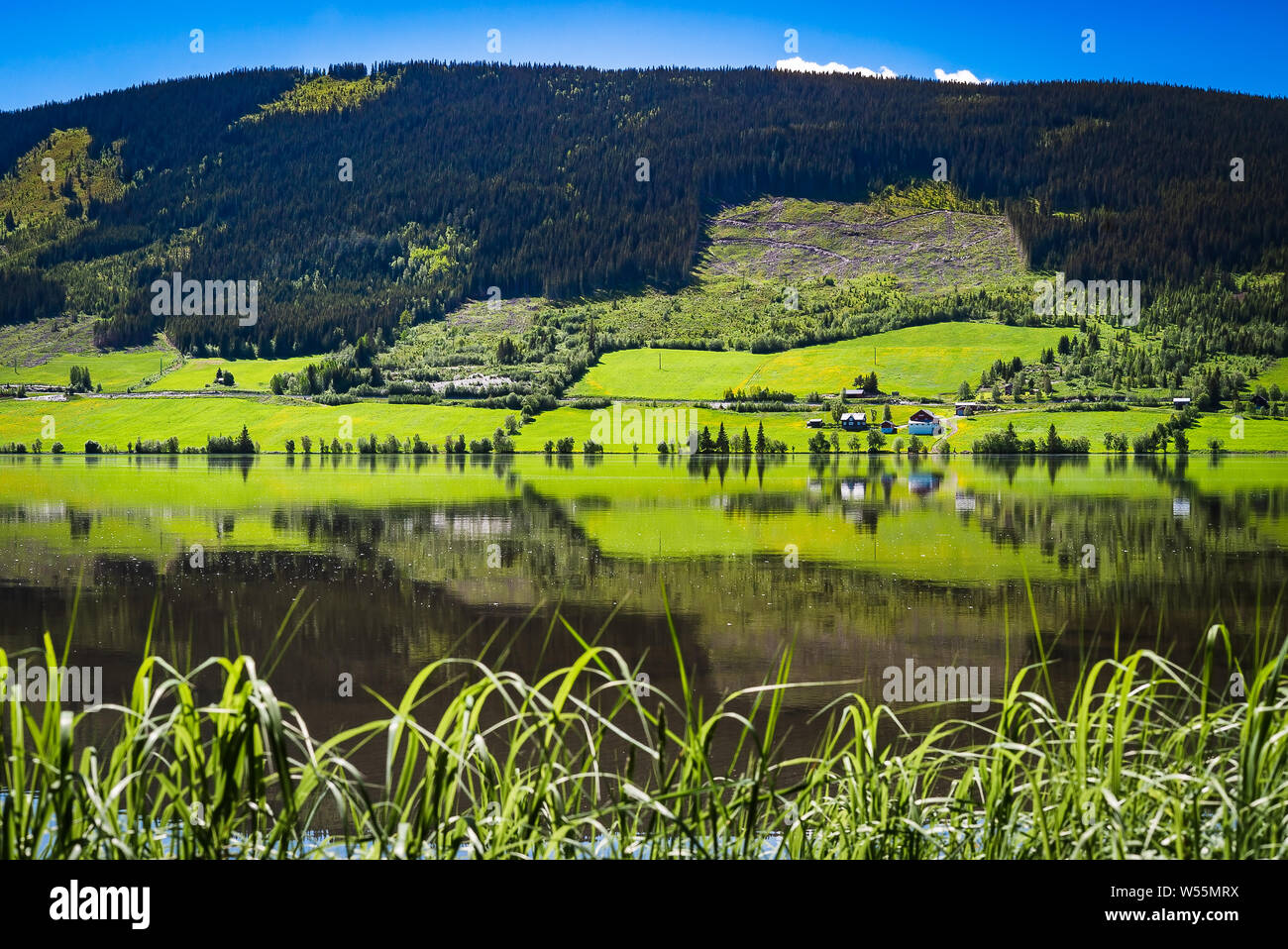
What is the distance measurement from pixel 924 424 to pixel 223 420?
9956 cm

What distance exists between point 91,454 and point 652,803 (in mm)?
147338

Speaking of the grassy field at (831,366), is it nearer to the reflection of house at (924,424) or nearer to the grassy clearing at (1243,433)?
the reflection of house at (924,424)

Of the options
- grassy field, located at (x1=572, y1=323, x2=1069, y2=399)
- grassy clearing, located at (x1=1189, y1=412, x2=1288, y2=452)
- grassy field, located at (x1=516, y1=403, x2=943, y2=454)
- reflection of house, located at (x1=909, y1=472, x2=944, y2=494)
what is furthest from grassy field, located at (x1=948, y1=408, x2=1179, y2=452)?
reflection of house, located at (x1=909, y1=472, x2=944, y2=494)

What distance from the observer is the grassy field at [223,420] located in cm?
14912

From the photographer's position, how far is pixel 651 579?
27.7 meters

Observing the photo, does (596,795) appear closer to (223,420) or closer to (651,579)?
(651,579)

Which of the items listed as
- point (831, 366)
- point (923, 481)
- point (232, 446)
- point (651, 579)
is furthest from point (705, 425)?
point (651, 579)

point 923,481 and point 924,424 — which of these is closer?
point 923,481

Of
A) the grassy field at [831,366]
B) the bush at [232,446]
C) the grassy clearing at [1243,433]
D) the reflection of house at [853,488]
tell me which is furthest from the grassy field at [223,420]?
the grassy clearing at [1243,433]

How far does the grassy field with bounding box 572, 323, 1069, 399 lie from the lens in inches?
6713

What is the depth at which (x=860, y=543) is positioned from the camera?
120 ft

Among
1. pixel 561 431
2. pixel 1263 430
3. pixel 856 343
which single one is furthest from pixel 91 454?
pixel 1263 430

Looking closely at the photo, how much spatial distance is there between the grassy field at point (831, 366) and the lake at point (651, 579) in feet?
347

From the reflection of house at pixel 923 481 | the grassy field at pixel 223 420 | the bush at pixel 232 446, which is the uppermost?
the grassy field at pixel 223 420
